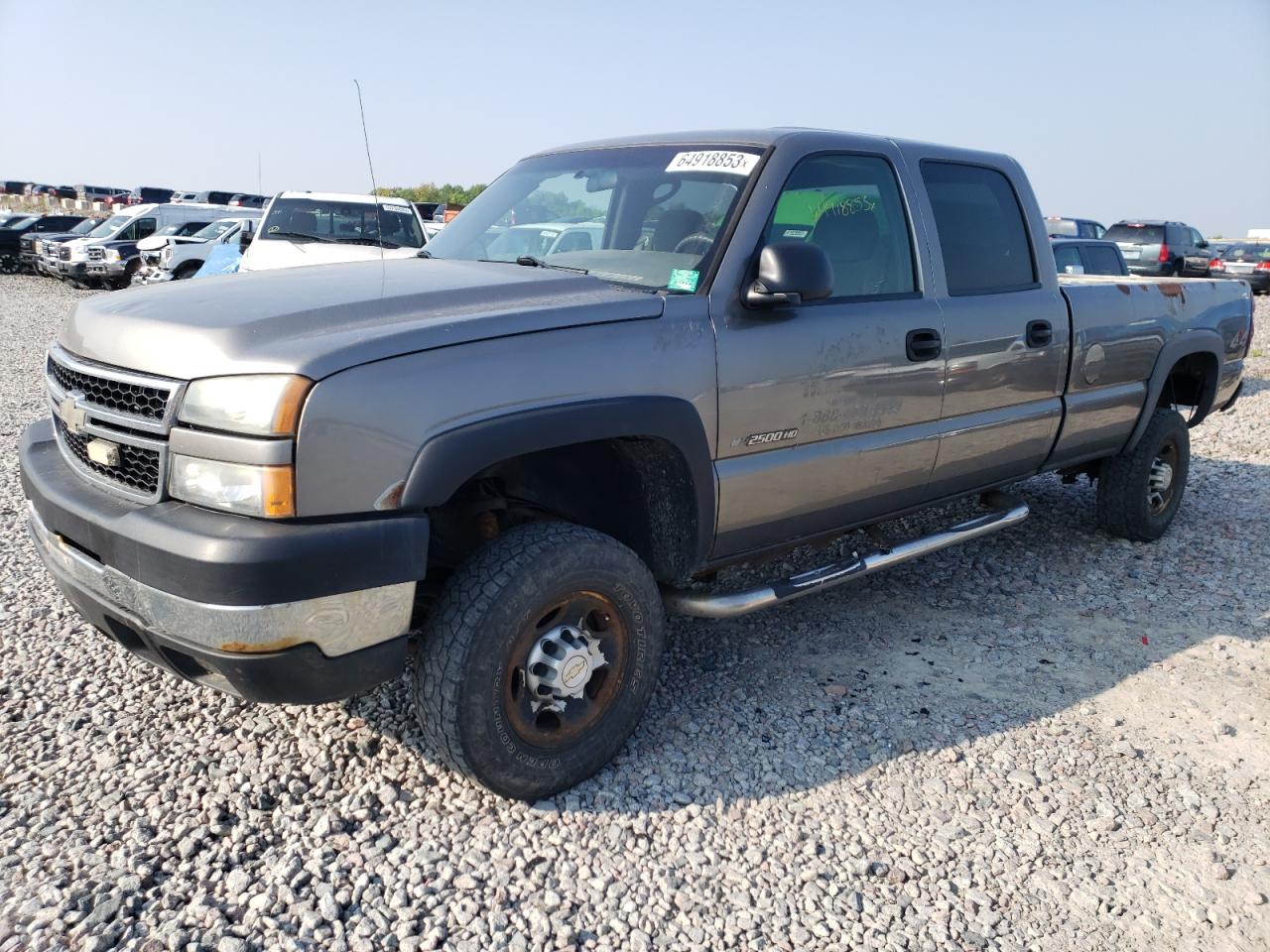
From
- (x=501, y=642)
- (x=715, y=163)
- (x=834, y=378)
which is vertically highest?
(x=715, y=163)

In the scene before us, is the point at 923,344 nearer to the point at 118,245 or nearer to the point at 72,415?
the point at 72,415

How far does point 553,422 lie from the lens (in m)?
2.57

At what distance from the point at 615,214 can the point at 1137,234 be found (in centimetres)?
2146

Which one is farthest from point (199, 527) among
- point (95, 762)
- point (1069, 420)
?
point (1069, 420)

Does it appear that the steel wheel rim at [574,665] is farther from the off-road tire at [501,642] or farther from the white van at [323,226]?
the white van at [323,226]

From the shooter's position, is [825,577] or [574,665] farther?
[825,577]

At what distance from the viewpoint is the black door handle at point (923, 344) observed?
3525 mm

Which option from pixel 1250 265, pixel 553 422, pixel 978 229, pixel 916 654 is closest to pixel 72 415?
pixel 553 422

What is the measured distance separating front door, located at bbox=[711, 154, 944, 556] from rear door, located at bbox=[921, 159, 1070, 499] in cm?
18

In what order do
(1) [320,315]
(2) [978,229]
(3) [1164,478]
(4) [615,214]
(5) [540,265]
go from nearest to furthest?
(1) [320,315] → (5) [540,265] → (4) [615,214] → (2) [978,229] → (3) [1164,478]

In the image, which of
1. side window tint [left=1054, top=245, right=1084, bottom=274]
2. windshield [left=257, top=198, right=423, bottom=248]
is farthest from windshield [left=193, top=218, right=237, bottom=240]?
side window tint [left=1054, top=245, right=1084, bottom=274]

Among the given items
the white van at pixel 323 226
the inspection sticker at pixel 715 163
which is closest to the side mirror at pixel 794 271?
the inspection sticker at pixel 715 163

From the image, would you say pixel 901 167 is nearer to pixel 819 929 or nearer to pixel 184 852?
pixel 819 929

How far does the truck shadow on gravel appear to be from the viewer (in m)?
3.12
